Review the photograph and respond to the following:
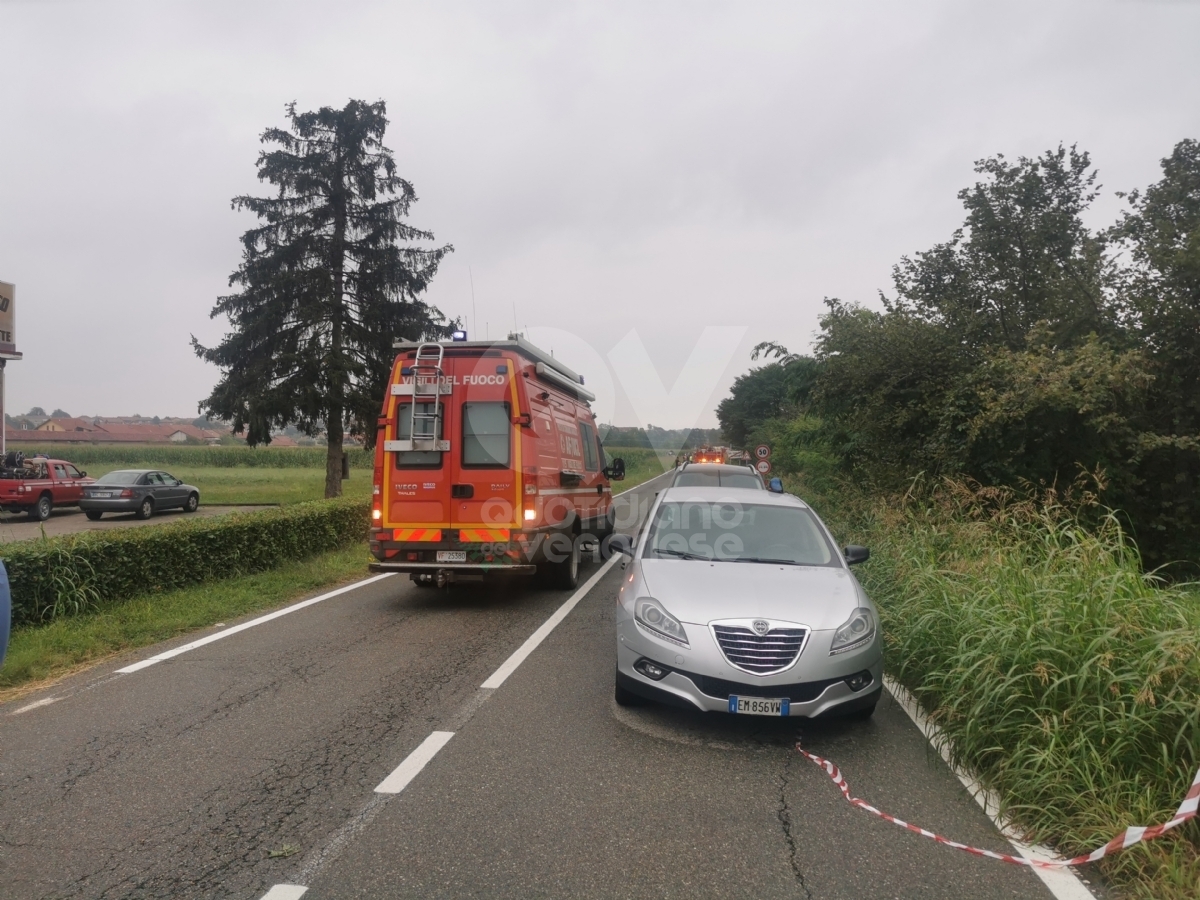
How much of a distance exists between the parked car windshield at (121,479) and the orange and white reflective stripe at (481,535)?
56.8 ft

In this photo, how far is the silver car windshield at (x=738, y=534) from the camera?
598cm

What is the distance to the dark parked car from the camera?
20969 millimetres

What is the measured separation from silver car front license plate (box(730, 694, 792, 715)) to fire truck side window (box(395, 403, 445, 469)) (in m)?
5.15

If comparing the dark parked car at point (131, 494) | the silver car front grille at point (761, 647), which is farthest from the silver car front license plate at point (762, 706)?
the dark parked car at point (131, 494)

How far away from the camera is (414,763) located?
4.32 metres

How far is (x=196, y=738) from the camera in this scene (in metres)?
4.73

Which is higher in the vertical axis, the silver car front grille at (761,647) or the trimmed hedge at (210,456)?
the trimmed hedge at (210,456)

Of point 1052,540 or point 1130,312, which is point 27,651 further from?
point 1130,312

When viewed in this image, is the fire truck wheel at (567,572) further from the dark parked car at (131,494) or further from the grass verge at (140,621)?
the dark parked car at (131,494)

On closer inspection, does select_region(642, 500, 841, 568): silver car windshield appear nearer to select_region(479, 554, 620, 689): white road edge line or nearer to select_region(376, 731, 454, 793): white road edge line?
select_region(479, 554, 620, 689): white road edge line

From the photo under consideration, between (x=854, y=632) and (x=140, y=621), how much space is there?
6.91 metres

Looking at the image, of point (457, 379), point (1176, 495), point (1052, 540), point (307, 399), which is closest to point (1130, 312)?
point (1176, 495)

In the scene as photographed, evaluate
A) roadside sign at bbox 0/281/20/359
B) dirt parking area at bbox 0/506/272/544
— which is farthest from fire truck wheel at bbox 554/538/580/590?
roadside sign at bbox 0/281/20/359

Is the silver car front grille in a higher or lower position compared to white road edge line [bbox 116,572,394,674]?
higher
